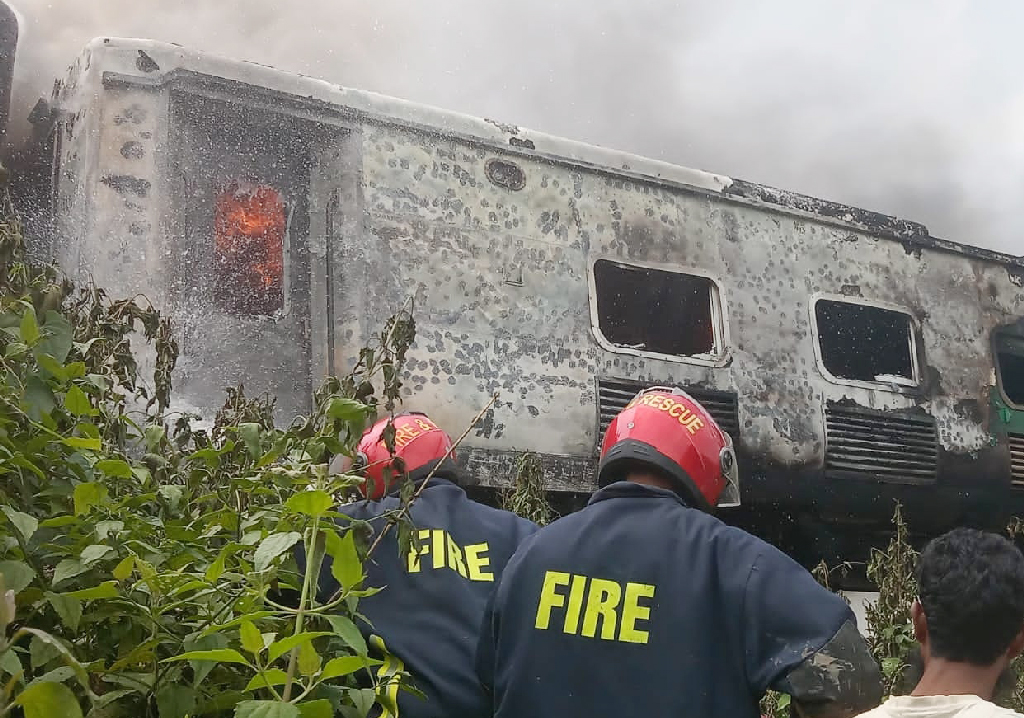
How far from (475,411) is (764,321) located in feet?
6.97

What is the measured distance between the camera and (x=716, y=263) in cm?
578

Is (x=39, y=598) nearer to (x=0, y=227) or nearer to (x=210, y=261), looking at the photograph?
(x=0, y=227)

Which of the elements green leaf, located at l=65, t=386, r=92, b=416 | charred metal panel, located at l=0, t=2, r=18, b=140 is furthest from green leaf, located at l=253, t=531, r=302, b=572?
charred metal panel, located at l=0, t=2, r=18, b=140

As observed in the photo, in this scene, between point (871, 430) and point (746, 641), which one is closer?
point (746, 641)

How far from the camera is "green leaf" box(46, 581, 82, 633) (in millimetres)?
1037

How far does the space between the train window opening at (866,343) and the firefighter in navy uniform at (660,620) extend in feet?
15.3

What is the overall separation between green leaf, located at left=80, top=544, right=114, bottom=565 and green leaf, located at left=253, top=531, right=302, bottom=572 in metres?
0.17

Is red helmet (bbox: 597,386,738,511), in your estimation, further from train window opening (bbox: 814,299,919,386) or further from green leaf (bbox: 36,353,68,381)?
train window opening (bbox: 814,299,919,386)

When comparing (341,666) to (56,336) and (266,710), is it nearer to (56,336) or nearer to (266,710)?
(266,710)

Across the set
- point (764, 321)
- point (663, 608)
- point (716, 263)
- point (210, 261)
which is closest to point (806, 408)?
point (764, 321)

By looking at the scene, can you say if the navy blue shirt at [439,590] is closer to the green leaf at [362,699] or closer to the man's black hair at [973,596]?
the green leaf at [362,699]

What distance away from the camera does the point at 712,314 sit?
18.9 feet

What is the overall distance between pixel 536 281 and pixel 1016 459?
4.05 m

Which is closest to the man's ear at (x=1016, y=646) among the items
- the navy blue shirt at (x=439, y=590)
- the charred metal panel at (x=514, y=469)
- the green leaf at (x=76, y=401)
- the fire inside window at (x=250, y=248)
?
the navy blue shirt at (x=439, y=590)
